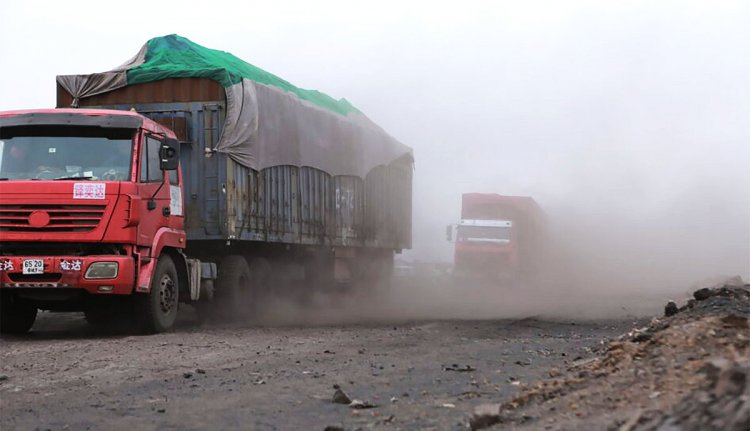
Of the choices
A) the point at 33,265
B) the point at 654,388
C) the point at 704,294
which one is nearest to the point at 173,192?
A: the point at 33,265

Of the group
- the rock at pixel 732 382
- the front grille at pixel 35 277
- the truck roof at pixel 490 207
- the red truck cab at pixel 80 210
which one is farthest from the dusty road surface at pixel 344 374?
the truck roof at pixel 490 207

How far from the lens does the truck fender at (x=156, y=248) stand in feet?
35.3

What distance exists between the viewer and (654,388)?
200 inches

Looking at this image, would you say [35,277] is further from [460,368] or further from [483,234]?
[483,234]

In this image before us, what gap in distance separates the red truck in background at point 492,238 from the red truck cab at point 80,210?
62.0 ft

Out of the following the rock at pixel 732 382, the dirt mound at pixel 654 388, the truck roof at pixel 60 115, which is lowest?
the dirt mound at pixel 654 388

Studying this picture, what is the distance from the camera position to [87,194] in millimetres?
10359

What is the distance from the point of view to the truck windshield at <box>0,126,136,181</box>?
1052 cm

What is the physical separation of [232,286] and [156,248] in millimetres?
2505

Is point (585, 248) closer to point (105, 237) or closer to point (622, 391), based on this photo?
point (105, 237)

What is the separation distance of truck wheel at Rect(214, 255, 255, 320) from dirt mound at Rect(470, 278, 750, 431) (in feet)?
24.1

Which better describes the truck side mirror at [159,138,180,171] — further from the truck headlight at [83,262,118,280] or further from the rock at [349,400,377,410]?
the rock at [349,400,377,410]

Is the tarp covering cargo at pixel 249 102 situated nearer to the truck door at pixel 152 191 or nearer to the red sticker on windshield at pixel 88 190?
the truck door at pixel 152 191

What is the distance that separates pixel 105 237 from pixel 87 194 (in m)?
0.55
